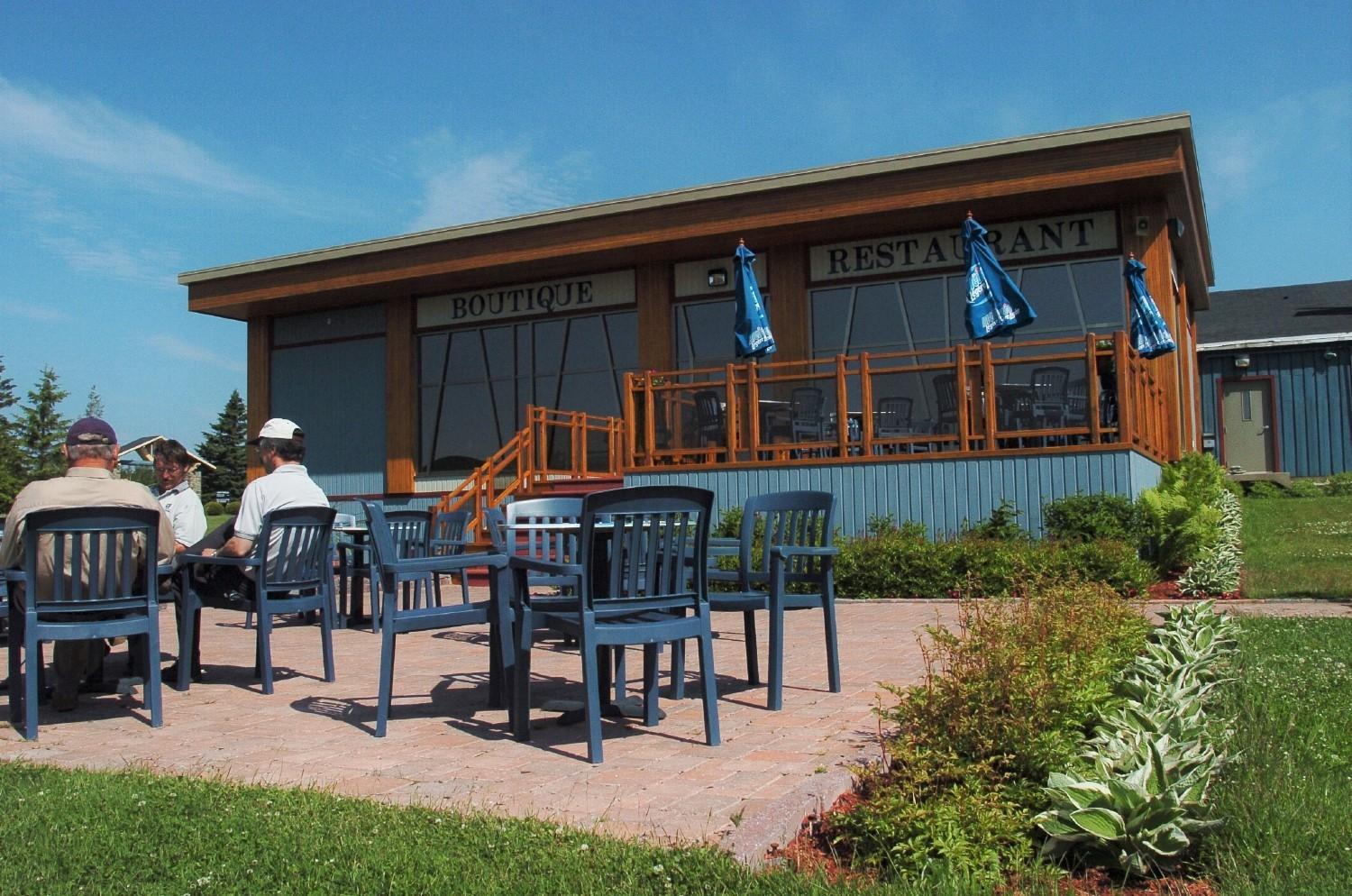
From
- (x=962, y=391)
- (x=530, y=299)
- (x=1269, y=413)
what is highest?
(x=530, y=299)

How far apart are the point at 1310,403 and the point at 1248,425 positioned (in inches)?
49.6

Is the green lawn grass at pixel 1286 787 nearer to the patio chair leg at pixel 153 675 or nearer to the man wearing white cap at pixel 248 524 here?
the patio chair leg at pixel 153 675

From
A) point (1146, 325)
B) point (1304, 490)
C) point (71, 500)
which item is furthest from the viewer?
point (1304, 490)

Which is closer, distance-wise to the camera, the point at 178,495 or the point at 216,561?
the point at 216,561

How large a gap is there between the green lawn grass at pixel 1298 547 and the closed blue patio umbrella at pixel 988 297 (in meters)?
3.56

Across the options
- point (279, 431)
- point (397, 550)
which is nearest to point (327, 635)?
point (279, 431)

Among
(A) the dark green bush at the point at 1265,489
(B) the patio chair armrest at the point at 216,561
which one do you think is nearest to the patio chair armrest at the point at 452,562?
(B) the patio chair armrest at the point at 216,561

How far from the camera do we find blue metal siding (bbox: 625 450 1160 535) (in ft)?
38.7

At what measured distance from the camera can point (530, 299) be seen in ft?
62.7

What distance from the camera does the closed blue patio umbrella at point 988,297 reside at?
41.9 feet

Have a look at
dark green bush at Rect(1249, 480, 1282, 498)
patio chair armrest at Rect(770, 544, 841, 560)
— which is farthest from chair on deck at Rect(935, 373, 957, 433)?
dark green bush at Rect(1249, 480, 1282, 498)

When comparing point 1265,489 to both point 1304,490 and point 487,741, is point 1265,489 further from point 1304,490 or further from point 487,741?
point 487,741

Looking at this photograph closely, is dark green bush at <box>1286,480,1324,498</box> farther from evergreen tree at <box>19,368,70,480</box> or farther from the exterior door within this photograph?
evergreen tree at <box>19,368,70,480</box>

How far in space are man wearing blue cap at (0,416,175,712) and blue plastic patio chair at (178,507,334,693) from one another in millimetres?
419
